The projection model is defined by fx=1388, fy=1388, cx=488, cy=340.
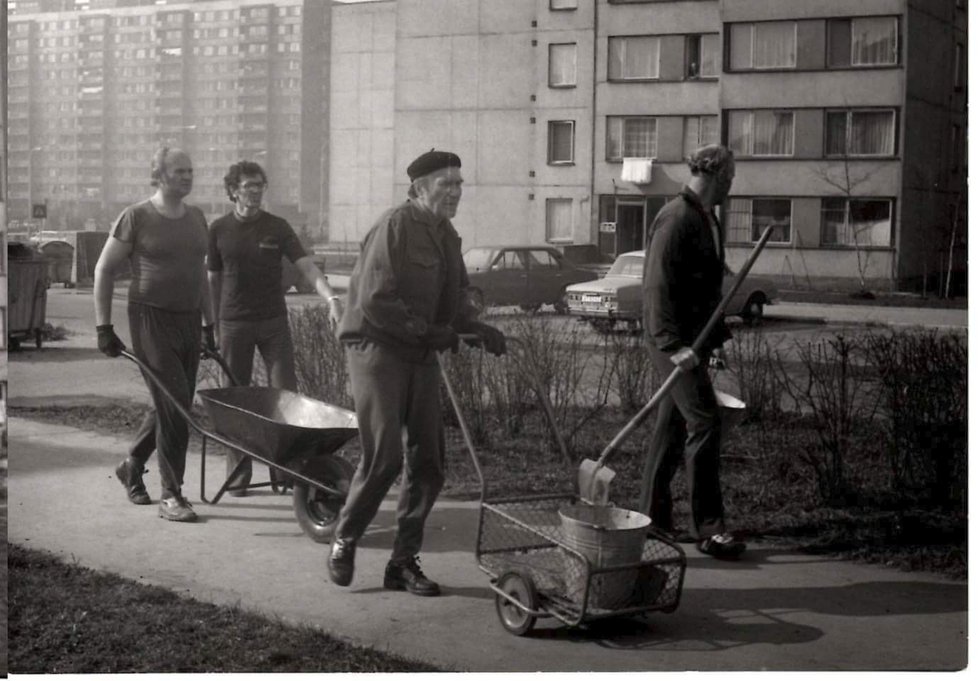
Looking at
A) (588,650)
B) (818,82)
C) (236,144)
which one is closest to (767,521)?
(588,650)

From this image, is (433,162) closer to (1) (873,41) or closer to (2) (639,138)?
(2) (639,138)

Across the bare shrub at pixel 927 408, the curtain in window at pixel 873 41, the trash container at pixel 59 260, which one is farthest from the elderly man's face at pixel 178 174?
the bare shrub at pixel 927 408

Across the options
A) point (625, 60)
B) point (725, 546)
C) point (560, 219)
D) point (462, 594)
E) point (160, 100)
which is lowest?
point (462, 594)

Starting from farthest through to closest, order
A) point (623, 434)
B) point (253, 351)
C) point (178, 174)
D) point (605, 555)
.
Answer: point (253, 351)
point (178, 174)
point (623, 434)
point (605, 555)

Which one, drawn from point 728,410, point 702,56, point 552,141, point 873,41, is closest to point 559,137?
point 552,141

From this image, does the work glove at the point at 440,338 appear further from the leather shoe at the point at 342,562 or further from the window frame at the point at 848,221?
the window frame at the point at 848,221

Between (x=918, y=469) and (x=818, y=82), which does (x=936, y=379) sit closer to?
(x=918, y=469)

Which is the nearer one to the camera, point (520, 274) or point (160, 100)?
point (520, 274)
